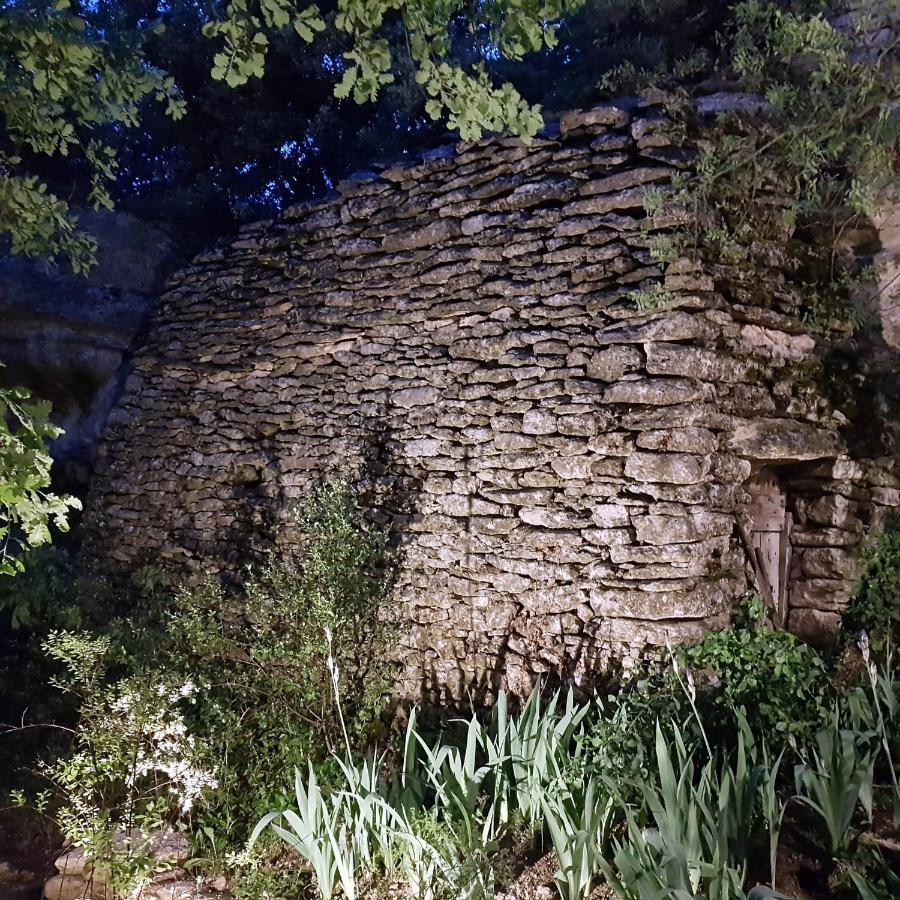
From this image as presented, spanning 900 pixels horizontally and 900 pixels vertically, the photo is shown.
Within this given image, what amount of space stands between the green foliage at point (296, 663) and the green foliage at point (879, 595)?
8.40 feet

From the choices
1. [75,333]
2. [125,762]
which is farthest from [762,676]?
[75,333]

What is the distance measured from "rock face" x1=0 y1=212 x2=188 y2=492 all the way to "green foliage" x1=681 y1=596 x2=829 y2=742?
17.2 ft

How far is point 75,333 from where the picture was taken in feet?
20.8

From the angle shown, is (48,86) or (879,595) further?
(879,595)

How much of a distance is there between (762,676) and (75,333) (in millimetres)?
6026

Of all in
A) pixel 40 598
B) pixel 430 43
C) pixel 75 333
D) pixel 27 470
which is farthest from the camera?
pixel 75 333

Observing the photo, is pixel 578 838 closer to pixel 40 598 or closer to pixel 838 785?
pixel 838 785

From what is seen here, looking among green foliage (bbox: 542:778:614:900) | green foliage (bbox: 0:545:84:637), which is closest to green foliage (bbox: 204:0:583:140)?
green foliage (bbox: 542:778:614:900)

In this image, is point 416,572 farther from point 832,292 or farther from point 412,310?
→ point 832,292

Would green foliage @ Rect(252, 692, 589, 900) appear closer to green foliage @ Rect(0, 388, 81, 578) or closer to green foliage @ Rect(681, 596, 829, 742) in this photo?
green foliage @ Rect(681, 596, 829, 742)

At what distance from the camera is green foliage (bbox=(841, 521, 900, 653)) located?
3.77 m

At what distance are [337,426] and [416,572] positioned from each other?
3.79 feet

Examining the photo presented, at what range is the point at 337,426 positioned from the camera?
15.6 feet

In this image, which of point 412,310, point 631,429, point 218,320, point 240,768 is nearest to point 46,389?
point 218,320
